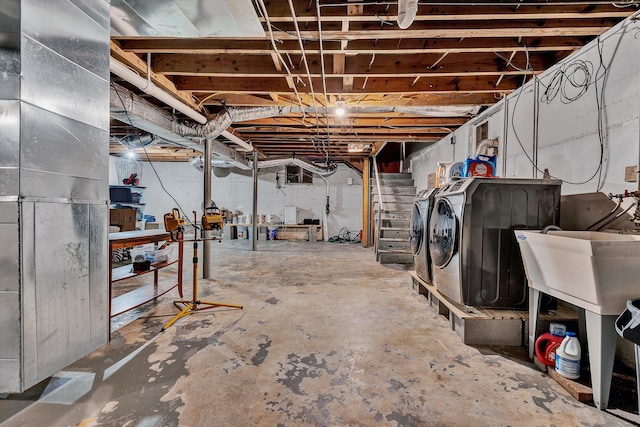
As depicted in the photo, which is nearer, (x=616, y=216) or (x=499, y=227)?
(x=616, y=216)

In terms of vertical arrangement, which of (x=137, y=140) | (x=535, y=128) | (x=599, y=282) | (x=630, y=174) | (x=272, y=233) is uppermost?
(x=137, y=140)

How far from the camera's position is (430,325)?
8.33 ft

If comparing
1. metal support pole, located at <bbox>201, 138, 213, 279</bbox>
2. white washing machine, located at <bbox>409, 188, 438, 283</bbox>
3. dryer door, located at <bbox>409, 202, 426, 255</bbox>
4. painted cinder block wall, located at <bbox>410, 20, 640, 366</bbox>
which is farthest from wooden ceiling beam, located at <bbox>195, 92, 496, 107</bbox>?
dryer door, located at <bbox>409, 202, 426, 255</bbox>

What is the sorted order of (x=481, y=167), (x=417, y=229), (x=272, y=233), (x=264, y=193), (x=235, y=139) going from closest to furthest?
(x=481, y=167) → (x=417, y=229) → (x=235, y=139) → (x=272, y=233) → (x=264, y=193)

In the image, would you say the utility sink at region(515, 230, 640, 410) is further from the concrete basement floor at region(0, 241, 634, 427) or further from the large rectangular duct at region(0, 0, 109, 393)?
the large rectangular duct at region(0, 0, 109, 393)

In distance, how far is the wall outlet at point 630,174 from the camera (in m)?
1.85

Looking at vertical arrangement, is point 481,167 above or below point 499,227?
above

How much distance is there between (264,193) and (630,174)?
8149 millimetres

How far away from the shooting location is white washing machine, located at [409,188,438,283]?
3.07 metres

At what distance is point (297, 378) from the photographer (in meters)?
1.74

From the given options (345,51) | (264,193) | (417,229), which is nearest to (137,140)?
(345,51)

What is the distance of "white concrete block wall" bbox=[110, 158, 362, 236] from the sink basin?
23.9 feet

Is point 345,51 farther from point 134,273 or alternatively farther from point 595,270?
point 134,273

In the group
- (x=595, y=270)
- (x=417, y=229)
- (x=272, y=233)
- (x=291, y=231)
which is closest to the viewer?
(x=595, y=270)
